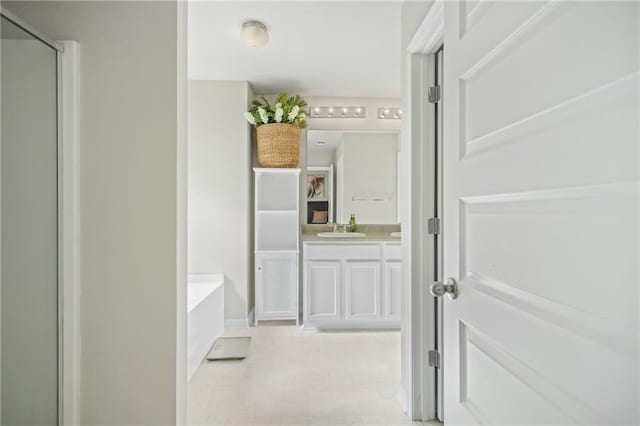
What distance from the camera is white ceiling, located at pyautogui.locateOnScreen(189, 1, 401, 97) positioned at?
8.00ft

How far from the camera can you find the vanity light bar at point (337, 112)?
4.21 m

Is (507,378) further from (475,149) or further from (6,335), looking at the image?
(6,335)

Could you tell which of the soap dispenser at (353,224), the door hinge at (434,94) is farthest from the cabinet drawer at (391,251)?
the door hinge at (434,94)

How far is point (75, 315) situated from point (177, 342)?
43cm

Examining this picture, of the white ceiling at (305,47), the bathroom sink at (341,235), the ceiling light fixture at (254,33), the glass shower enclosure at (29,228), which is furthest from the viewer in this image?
the bathroom sink at (341,235)

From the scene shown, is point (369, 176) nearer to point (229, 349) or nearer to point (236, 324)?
point (236, 324)

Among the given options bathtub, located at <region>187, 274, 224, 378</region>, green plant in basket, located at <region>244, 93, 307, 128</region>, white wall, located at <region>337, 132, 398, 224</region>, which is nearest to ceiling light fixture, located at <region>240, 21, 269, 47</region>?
green plant in basket, located at <region>244, 93, 307, 128</region>

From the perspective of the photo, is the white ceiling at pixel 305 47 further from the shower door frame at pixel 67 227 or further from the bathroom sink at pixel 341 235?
the bathroom sink at pixel 341 235

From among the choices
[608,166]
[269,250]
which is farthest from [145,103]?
[269,250]

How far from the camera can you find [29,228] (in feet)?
4.63

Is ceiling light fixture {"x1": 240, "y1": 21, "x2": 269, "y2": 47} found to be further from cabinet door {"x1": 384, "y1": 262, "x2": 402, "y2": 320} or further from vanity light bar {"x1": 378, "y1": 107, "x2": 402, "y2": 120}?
cabinet door {"x1": 384, "y1": 262, "x2": 402, "y2": 320}

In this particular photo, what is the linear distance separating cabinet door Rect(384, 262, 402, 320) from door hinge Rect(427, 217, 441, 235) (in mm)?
1717

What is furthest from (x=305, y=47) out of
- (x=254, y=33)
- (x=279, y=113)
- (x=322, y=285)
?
(x=322, y=285)

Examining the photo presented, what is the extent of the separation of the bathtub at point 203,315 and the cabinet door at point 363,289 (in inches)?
48.6
